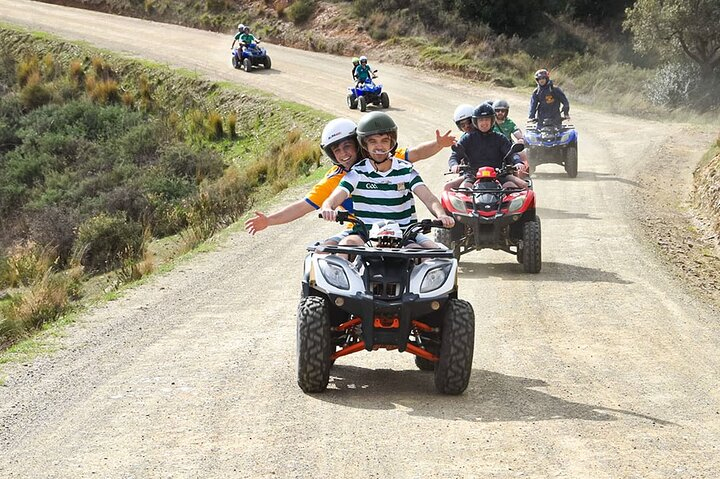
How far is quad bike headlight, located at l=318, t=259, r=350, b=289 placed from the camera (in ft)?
25.2


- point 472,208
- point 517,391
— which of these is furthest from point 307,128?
point 517,391

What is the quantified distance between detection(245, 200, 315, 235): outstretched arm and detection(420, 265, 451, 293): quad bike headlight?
42.2 inches

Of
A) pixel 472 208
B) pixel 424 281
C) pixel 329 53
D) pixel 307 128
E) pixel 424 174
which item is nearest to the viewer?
pixel 424 281

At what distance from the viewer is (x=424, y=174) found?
23.3 metres

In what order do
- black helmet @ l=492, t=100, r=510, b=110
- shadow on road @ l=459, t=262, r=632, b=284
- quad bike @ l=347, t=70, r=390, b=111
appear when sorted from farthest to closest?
quad bike @ l=347, t=70, r=390, b=111, black helmet @ l=492, t=100, r=510, b=110, shadow on road @ l=459, t=262, r=632, b=284

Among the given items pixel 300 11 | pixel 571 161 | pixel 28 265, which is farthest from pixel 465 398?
pixel 300 11

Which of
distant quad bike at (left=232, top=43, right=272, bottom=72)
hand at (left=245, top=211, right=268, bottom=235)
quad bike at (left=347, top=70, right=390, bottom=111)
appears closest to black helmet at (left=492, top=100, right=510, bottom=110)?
hand at (left=245, top=211, right=268, bottom=235)

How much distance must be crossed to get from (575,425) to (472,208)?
6.66 m

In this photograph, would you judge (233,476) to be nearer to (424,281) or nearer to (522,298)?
(424,281)

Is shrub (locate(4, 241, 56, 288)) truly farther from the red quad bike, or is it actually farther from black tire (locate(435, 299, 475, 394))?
black tire (locate(435, 299, 475, 394))

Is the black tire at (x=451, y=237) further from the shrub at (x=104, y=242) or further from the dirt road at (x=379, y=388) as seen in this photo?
the shrub at (x=104, y=242)

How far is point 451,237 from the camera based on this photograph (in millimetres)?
13641

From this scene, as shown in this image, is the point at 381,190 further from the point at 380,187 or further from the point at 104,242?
the point at 104,242

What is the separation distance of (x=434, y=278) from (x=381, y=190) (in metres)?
0.89
